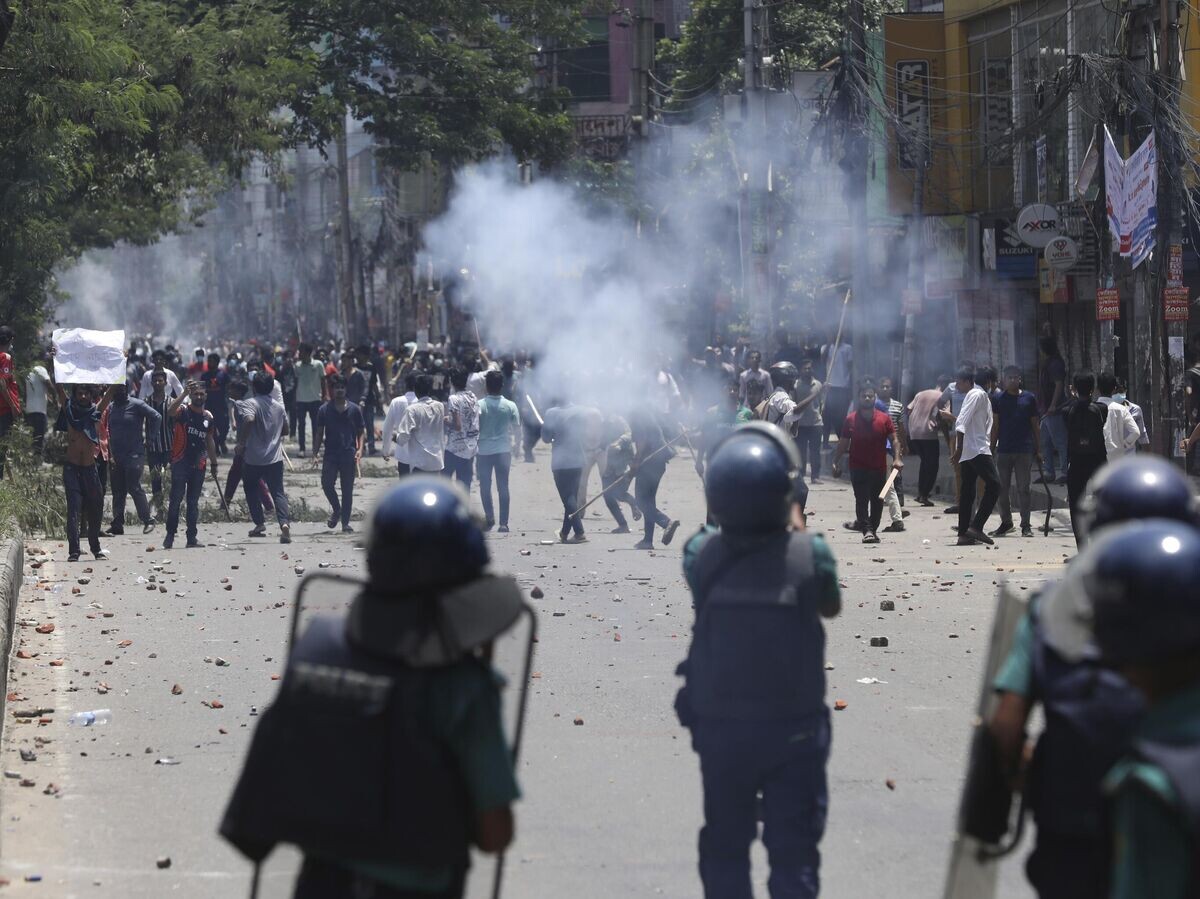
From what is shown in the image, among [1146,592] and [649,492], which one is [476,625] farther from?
[649,492]

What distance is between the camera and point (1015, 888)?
565 centimetres

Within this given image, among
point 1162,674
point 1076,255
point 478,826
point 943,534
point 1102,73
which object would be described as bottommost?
point 943,534

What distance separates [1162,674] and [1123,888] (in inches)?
12.3

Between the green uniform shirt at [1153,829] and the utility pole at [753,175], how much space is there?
26.9m

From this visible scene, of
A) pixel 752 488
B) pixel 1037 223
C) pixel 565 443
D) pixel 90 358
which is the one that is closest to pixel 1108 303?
pixel 565 443

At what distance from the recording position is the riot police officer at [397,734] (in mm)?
3084

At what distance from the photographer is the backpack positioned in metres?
13.7

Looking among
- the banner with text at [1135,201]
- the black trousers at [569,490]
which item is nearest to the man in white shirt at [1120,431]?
the banner with text at [1135,201]

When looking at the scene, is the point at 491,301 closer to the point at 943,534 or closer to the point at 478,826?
the point at 943,534

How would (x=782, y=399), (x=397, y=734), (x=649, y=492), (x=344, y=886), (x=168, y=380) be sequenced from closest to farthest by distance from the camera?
(x=397, y=734) → (x=344, y=886) → (x=649, y=492) → (x=782, y=399) → (x=168, y=380)

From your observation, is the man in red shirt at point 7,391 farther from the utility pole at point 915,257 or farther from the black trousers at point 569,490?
the utility pole at point 915,257

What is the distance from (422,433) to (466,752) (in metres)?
13.3

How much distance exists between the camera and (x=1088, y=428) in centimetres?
1373

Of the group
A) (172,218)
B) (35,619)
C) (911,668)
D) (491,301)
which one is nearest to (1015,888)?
(911,668)
